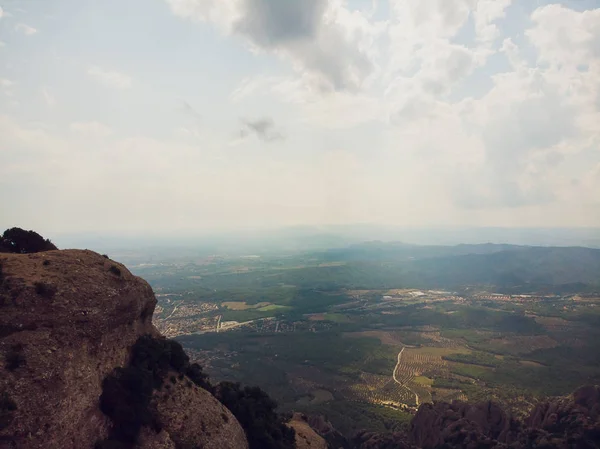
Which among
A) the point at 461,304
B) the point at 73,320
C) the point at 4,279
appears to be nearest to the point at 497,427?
the point at 73,320

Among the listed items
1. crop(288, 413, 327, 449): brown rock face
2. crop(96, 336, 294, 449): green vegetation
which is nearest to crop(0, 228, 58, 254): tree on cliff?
crop(96, 336, 294, 449): green vegetation

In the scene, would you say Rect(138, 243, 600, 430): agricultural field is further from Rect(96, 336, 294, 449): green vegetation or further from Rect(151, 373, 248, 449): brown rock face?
Rect(151, 373, 248, 449): brown rock face

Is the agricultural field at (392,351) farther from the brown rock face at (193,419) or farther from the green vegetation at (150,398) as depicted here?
the brown rock face at (193,419)

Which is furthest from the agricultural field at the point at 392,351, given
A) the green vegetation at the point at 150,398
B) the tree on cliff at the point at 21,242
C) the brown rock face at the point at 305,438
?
the tree on cliff at the point at 21,242

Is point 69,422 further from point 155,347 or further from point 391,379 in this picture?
point 391,379

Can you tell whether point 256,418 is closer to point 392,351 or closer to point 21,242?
point 21,242

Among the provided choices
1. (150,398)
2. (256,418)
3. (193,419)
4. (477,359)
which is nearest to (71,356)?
(150,398)
